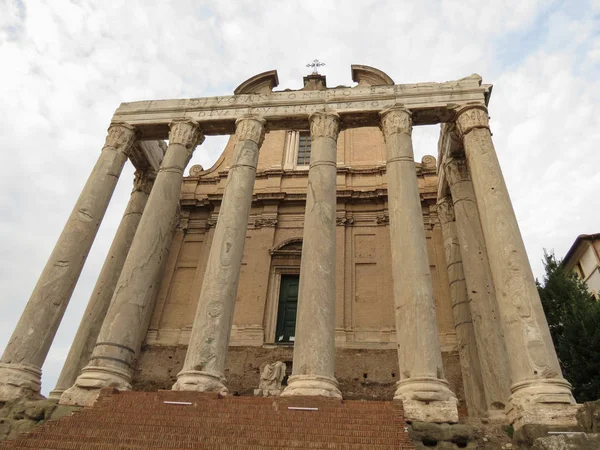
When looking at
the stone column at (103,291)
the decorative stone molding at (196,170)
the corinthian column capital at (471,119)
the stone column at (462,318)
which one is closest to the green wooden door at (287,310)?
the stone column at (462,318)

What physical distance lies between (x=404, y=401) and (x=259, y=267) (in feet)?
29.5

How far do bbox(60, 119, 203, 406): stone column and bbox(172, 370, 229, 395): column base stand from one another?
1583 millimetres

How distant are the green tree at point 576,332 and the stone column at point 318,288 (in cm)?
1058

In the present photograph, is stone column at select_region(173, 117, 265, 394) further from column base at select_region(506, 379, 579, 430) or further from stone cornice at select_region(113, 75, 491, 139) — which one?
column base at select_region(506, 379, 579, 430)

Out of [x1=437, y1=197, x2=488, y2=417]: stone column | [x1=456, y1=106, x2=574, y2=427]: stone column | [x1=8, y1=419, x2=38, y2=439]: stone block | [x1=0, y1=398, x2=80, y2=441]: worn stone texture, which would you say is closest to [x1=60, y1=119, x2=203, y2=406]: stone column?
[x1=0, y1=398, x2=80, y2=441]: worn stone texture

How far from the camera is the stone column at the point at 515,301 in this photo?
315 inches

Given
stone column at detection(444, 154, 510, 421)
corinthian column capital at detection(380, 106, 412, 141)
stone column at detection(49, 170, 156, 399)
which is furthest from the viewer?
corinthian column capital at detection(380, 106, 412, 141)

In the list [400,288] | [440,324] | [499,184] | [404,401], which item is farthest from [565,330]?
[404,401]

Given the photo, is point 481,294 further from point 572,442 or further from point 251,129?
point 251,129

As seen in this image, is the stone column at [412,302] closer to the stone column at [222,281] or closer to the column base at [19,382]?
the stone column at [222,281]

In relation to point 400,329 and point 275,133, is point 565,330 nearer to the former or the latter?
point 400,329

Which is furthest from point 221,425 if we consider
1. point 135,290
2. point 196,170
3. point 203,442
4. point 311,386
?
point 196,170

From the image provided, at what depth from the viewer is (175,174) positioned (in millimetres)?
13180

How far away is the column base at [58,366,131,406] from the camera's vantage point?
913 cm
